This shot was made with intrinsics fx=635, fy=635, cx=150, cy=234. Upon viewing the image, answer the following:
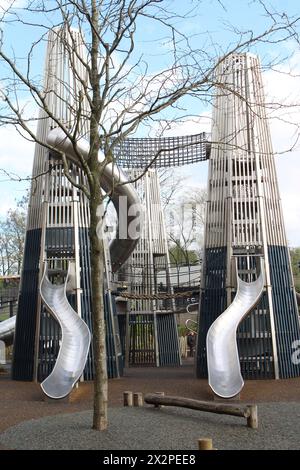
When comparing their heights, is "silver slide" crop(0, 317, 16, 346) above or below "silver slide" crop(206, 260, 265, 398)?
above

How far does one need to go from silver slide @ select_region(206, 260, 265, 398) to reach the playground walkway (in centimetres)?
50

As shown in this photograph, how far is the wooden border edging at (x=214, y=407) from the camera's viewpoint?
32.4 ft

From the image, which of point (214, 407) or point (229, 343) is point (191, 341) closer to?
point (229, 343)

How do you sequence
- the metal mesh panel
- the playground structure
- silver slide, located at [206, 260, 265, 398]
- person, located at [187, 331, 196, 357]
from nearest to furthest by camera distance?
silver slide, located at [206, 260, 265, 398], the playground structure, the metal mesh panel, person, located at [187, 331, 196, 357]

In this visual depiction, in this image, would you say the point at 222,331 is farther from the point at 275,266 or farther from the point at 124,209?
the point at 124,209

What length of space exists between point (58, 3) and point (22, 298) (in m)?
11.6

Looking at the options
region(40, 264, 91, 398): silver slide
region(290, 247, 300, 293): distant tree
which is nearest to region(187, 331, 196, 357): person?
region(40, 264, 91, 398): silver slide

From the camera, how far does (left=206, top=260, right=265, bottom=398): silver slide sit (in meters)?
14.2

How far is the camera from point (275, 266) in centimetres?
1872

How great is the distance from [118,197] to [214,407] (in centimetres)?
1208

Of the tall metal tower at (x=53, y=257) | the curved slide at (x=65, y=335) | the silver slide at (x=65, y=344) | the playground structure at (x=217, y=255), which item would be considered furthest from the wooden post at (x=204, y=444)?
the tall metal tower at (x=53, y=257)

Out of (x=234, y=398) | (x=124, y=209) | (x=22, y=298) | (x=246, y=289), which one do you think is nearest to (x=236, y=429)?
(x=234, y=398)

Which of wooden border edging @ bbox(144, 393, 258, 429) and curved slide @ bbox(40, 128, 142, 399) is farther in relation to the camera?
curved slide @ bbox(40, 128, 142, 399)

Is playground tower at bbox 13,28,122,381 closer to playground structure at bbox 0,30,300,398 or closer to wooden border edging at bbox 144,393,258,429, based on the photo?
playground structure at bbox 0,30,300,398
